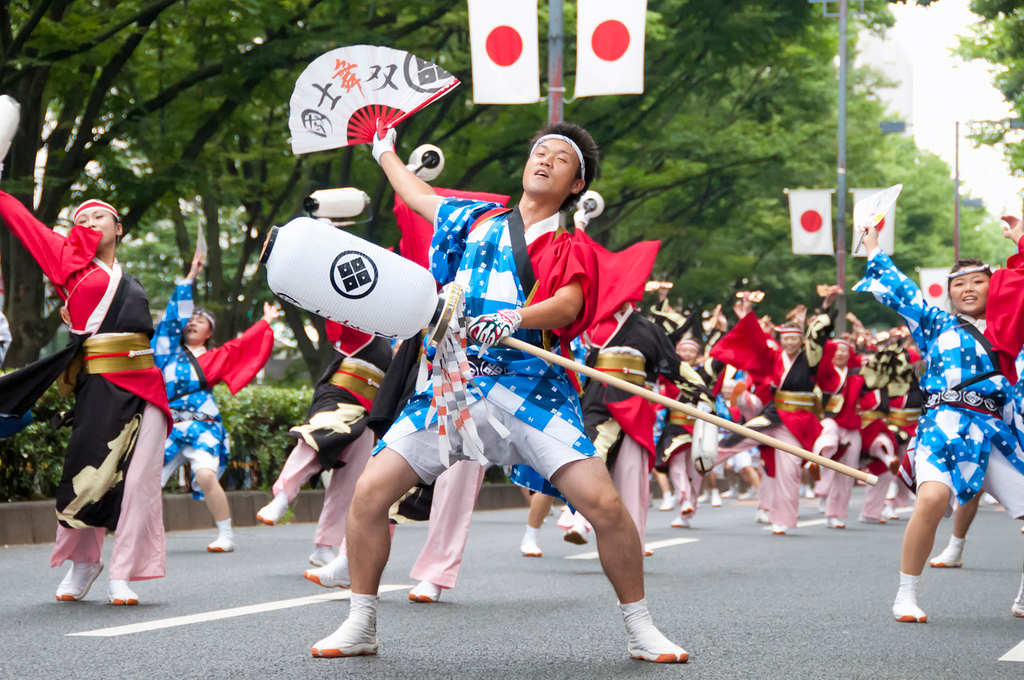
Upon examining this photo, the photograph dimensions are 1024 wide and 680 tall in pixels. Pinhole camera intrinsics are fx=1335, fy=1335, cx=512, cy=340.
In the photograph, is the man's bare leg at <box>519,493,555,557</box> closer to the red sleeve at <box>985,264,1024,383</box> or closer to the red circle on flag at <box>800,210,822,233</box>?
the red sleeve at <box>985,264,1024,383</box>

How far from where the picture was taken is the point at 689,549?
32.1 ft

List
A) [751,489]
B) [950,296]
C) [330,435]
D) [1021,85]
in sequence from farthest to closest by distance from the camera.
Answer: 1. [1021,85]
2. [751,489]
3. [330,435]
4. [950,296]

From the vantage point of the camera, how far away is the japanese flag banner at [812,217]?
21.3m

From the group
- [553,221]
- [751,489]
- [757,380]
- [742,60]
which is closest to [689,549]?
[757,380]

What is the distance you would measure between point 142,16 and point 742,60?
8.77 m

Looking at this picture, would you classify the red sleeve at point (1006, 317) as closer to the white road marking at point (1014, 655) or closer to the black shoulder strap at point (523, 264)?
the white road marking at point (1014, 655)

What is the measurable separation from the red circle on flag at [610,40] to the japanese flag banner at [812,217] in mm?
10283

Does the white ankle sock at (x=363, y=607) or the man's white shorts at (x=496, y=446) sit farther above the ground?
the man's white shorts at (x=496, y=446)

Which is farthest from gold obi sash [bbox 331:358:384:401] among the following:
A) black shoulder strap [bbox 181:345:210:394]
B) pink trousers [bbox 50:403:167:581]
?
black shoulder strap [bbox 181:345:210:394]

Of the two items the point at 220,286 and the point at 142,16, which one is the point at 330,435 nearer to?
the point at 142,16

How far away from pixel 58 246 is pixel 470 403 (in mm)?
2519

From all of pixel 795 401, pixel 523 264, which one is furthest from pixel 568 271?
pixel 795 401

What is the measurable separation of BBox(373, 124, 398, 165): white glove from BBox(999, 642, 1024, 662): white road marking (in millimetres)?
2871

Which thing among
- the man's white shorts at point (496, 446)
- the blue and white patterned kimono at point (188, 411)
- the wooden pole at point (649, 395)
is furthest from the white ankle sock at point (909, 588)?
the blue and white patterned kimono at point (188, 411)
